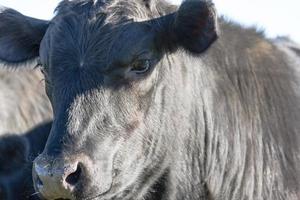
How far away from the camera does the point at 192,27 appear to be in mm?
6570

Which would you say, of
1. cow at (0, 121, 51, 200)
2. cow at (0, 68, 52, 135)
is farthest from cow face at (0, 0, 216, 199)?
cow at (0, 68, 52, 135)

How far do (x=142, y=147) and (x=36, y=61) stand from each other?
1.52m

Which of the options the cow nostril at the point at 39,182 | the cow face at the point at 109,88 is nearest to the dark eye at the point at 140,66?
the cow face at the point at 109,88

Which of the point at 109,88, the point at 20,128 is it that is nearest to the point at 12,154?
the point at 20,128

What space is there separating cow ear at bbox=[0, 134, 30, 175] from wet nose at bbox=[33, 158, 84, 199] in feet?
11.6

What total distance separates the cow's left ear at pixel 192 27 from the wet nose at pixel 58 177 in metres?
1.43

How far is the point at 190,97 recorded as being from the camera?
688 cm

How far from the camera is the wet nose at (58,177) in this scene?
569cm

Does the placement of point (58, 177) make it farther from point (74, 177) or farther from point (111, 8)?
point (111, 8)

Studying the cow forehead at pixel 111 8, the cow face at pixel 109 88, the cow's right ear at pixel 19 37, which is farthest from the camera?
the cow's right ear at pixel 19 37

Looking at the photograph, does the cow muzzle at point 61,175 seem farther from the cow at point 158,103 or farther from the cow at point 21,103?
the cow at point 21,103

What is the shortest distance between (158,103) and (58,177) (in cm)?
128

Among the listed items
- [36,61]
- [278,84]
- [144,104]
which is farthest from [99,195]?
[278,84]

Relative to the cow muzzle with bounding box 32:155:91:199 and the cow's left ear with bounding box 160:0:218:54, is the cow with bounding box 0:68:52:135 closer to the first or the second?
the cow's left ear with bounding box 160:0:218:54
